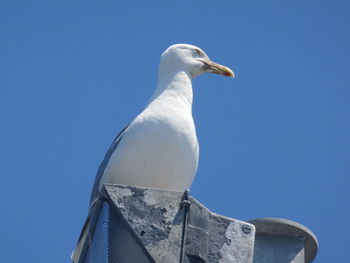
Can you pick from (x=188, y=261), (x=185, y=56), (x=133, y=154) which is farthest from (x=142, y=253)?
(x=185, y=56)

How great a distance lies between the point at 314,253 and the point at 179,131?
63.5 inches

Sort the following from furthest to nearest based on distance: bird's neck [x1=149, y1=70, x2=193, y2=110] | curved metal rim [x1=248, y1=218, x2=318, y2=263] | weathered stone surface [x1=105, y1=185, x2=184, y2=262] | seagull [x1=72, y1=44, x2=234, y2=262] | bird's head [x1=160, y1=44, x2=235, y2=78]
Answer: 1. bird's head [x1=160, y1=44, x2=235, y2=78]
2. bird's neck [x1=149, y1=70, x2=193, y2=110]
3. curved metal rim [x1=248, y1=218, x2=318, y2=263]
4. seagull [x1=72, y1=44, x2=234, y2=262]
5. weathered stone surface [x1=105, y1=185, x2=184, y2=262]

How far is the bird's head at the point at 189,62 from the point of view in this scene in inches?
254

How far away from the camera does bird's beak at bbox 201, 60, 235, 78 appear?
666cm

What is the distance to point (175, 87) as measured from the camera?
19.9ft

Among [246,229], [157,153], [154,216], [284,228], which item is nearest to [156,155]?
[157,153]

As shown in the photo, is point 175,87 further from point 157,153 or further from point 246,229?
point 246,229

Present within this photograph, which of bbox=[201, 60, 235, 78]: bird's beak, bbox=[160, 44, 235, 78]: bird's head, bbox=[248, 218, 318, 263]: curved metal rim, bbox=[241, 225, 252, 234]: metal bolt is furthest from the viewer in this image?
bbox=[201, 60, 235, 78]: bird's beak

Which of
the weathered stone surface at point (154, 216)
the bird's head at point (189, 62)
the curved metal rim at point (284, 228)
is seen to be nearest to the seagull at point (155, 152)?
the curved metal rim at point (284, 228)

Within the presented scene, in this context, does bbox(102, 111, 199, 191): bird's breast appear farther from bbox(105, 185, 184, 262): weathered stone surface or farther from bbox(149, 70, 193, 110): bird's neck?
bbox(105, 185, 184, 262): weathered stone surface

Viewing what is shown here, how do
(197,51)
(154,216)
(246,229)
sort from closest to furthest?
(154,216) < (246,229) < (197,51)

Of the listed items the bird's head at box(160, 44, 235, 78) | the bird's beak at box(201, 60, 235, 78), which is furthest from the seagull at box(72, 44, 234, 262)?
the bird's beak at box(201, 60, 235, 78)

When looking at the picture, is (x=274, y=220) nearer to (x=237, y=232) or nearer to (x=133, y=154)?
(x=133, y=154)

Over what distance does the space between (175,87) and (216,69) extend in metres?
0.79
